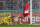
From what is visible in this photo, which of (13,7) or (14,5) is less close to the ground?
(14,5)

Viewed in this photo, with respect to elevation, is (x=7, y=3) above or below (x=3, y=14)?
above

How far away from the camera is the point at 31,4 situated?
7.80m

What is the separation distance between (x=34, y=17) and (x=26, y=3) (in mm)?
1037

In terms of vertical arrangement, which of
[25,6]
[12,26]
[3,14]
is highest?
[25,6]

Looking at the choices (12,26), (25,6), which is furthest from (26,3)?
(12,26)

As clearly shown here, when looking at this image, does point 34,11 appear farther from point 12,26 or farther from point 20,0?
point 12,26

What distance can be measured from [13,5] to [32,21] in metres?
1.59

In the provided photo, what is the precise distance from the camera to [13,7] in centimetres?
784

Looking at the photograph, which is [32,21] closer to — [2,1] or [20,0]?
[20,0]

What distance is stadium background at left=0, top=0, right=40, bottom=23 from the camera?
7812 millimetres

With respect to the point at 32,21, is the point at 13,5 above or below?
above

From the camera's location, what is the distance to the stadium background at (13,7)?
7.81m

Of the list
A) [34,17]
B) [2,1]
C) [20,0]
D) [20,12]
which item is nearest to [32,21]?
[34,17]

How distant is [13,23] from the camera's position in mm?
7871
